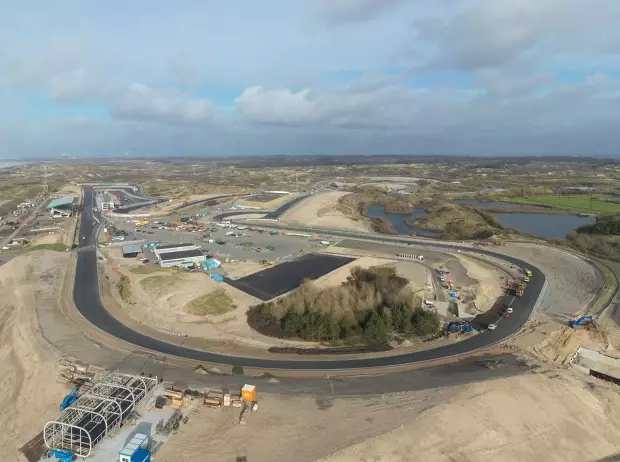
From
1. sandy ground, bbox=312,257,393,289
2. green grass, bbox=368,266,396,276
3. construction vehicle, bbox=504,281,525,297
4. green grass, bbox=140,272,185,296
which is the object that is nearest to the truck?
construction vehicle, bbox=504,281,525,297

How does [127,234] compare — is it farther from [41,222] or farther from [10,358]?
[10,358]

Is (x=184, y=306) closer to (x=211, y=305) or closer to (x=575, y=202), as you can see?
(x=211, y=305)

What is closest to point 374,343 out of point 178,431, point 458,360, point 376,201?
point 458,360

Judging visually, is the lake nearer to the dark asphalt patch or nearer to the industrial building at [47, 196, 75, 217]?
the dark asphalt patch

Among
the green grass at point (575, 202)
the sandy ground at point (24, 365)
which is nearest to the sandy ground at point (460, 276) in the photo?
the sandy ground at point (24, 365)

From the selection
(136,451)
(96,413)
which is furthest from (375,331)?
(96,413)

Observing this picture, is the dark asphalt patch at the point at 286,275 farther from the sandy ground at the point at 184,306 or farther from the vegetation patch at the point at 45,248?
the vegetation patch at the point at 45,248

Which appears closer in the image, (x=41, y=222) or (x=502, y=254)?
(x=502, y=254)
